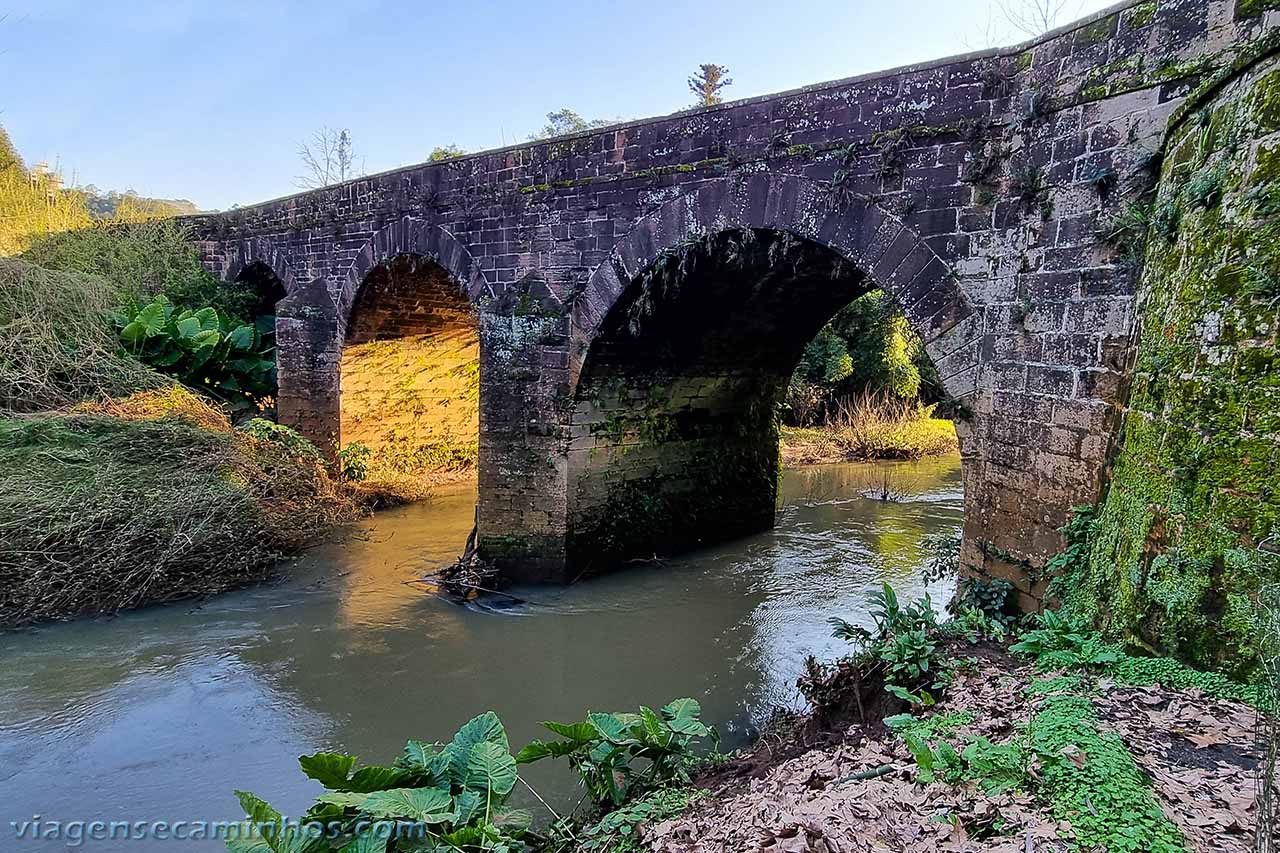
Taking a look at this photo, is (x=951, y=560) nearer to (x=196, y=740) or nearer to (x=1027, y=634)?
(x=1027, y=634)

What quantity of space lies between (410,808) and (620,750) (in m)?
1.01

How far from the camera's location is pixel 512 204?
750 centimetres

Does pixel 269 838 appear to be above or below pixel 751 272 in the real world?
below

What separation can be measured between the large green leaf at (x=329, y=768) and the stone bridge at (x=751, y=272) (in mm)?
3762

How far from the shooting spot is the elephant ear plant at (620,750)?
339 cm

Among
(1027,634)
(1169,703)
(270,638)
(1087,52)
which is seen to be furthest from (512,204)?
(1169,703)

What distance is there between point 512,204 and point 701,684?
485cm

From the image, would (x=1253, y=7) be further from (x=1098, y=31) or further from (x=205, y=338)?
(x=205, y=338)

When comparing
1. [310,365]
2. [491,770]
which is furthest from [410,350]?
[491,770]

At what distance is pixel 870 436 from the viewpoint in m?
15.8

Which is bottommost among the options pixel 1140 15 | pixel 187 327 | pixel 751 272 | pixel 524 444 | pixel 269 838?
pixel 269 838

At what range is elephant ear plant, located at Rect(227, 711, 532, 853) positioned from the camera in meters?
2.71

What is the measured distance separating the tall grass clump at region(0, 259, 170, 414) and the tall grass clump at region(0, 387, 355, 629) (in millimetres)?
671

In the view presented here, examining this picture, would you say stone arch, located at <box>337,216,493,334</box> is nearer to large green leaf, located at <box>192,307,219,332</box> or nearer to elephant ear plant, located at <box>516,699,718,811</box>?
large green leaf, located at <box>192,307,219,332</box>
